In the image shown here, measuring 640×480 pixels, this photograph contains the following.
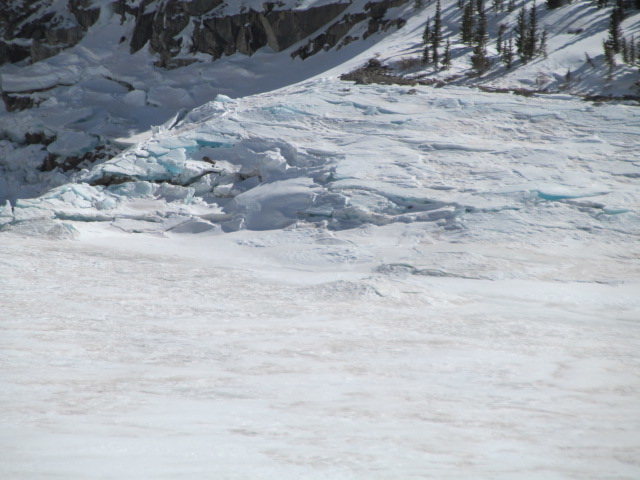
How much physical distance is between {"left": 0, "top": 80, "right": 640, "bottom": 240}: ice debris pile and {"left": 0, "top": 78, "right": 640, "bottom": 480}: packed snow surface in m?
0.06

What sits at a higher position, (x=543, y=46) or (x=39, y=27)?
(x=39, y=27)

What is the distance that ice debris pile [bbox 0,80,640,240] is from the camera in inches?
411

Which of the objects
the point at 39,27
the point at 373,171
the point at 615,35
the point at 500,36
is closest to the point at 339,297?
the point at 373,171

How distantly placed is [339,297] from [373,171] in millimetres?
4973

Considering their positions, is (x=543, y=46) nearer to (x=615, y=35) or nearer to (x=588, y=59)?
(x=588, y=59)

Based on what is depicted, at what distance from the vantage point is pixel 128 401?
3.83 meters

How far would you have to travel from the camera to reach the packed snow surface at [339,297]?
3221 millimetres

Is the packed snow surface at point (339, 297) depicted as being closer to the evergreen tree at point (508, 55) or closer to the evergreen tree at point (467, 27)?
the evergreen tree at point (508, 55)

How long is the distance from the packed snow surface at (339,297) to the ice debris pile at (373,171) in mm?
58

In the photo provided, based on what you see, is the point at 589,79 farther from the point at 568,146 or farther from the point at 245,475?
the point at 245,475

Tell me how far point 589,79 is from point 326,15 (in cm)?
1206

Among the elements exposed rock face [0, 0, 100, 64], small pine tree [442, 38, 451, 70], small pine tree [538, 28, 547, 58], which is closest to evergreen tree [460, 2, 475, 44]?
small pine tree [442, 38, 451, 70]

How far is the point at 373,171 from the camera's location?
38.7 feet

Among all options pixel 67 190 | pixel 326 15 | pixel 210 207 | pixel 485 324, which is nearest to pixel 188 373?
pixel 485 324
